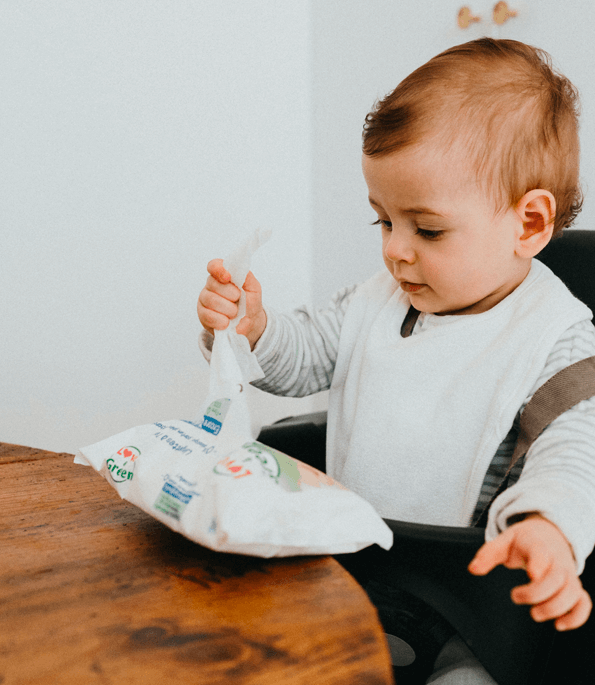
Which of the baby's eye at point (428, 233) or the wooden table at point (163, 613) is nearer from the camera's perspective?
the wooden table at point (163, 613)

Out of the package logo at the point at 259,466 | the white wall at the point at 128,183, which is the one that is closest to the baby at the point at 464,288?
the package logo at the point at 259,466

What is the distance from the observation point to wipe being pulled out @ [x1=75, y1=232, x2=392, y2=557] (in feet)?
1.27

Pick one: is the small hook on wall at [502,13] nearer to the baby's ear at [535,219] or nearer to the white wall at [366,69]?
the white wall at [366,69]

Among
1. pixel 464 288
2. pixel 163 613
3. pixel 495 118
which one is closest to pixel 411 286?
pixel 464 288

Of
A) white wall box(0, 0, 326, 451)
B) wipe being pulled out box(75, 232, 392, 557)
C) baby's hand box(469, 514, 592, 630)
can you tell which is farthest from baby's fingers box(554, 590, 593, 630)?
white wall box(0, 0, 326, 451)

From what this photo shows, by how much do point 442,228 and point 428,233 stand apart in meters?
0.02

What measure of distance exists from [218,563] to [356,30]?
4.09ft

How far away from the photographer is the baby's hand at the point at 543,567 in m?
0.38

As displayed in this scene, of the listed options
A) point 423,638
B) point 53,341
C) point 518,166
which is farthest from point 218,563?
point 53,341

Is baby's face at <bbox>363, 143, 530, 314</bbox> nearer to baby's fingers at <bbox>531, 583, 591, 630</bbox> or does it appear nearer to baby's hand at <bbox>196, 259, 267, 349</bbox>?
baby's hand at <bbox>196, 259, 267, 349</bbox>

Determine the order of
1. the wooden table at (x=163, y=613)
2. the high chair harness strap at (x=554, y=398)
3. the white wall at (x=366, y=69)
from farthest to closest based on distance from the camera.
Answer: the white wall at (x=366, y=69)
the high chair harness strap at (x=554, y=398)
the wooden table at (x=163, y=613)

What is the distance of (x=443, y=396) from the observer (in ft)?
2.38

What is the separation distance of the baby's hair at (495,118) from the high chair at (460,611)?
0.22 m

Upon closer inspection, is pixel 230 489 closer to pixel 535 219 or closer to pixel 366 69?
pixel 535 219
